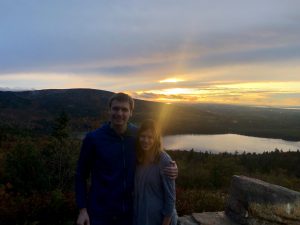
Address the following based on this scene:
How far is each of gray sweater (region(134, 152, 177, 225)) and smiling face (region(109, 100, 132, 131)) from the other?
459 millimetres

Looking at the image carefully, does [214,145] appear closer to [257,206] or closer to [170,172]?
[257,206]

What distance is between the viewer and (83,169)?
317 cm

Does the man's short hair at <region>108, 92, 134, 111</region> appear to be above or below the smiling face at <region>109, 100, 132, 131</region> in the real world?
above

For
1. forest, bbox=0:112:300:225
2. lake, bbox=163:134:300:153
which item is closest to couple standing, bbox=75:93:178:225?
forest, bbox=0:112:300:225

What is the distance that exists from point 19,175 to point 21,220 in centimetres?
218

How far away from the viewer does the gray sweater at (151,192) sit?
324cm

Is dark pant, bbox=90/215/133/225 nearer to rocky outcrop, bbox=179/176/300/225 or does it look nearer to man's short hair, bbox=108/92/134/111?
man's short hair, bbox=108/92/134/111

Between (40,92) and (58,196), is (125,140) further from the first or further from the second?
(40,92)

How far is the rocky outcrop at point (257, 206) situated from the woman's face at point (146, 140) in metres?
3.94

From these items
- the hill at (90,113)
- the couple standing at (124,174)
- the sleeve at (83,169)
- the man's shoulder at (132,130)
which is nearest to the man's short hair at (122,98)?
the couple standing at (124,174)

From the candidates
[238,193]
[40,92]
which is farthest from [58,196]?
[40,92]

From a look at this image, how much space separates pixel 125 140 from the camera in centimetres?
318

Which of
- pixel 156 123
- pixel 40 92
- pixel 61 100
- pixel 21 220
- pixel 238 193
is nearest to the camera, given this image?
pixel 156 123

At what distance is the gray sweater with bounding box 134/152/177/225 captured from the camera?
324 centimetres
